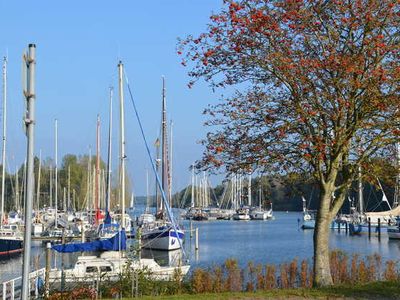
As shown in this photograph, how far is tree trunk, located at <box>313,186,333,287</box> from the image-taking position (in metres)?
19.5

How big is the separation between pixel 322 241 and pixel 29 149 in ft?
36.5

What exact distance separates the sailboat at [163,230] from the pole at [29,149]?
40.7 metres

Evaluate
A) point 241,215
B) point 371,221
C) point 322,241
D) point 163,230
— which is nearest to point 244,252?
point 163,230

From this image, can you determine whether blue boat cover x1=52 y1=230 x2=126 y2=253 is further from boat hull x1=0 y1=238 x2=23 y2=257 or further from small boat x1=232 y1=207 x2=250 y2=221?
small boat x1=232 y1=207 x2=250 y2=221

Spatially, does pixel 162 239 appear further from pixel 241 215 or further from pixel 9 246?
pixel 241 215

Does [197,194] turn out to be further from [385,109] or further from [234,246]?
[385,109]

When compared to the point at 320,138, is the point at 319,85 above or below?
above

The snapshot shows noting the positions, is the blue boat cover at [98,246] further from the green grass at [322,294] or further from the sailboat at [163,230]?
the green grass at [322,294]

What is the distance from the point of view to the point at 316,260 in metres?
19.5

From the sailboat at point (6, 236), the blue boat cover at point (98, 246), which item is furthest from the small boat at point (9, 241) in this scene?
the blue boat cover at point (98, 246)

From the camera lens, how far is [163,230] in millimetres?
56562

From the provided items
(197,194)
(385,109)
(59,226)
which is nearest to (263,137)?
(385,109)

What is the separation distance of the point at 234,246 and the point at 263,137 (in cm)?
4893

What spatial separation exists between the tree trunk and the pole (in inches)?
421
